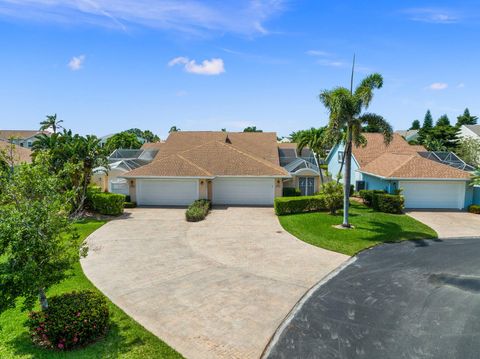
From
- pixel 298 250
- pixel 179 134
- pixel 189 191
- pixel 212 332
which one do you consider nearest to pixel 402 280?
pixel 298 250

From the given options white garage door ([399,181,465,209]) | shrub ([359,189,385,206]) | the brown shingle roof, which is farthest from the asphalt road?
the brown shingle roof

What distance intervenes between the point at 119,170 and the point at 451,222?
92.4 feet

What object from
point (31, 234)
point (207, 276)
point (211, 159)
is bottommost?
point (207, 276)

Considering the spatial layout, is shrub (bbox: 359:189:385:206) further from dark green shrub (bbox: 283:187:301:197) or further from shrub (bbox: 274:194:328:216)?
dark green shrub (bbox: 283:187:301:197)

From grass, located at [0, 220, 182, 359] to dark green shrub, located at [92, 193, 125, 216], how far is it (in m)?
13.9

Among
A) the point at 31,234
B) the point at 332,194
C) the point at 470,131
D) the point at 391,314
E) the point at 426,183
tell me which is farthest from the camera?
the point at 470,131

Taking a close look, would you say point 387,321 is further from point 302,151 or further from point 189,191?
point 302,151

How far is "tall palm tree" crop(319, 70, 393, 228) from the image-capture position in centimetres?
1831

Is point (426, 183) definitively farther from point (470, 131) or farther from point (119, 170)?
point (470, 131)

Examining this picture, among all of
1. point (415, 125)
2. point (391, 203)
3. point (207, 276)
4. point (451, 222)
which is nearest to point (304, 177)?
point (391, 203)

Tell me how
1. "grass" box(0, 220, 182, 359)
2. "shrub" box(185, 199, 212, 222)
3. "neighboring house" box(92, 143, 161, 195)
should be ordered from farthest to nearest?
"neighboring house" box(92, 143, 161, 195) → "shrub" box(185, 199, 212, 222) → "grass" box(0, 220, 182, 359)

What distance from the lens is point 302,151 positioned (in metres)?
42.2

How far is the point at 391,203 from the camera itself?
23.8 m

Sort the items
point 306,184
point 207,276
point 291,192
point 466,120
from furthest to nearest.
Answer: point 466,120, point 306,184, point 291,192, point 207,276
